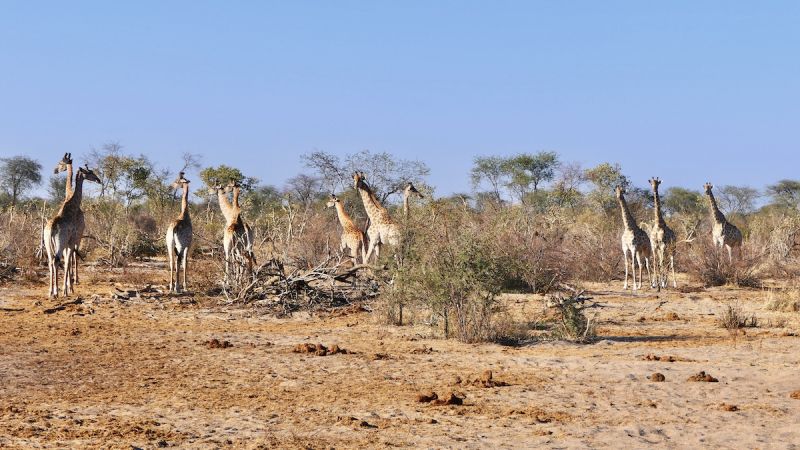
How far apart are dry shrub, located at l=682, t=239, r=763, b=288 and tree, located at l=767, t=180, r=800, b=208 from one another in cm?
2781

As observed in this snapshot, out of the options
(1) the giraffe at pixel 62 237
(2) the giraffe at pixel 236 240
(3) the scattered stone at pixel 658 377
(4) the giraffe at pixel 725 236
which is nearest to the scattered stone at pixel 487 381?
(3) the scattered stone at pixel 658 377

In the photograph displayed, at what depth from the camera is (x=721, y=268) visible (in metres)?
18.8

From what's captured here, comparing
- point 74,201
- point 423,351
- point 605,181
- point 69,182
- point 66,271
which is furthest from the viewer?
point 605,181

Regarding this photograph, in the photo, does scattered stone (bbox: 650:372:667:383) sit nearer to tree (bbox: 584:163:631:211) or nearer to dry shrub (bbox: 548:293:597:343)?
dry shrub (bbox: 548:293:597:343)

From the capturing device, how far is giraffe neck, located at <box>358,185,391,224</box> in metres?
15.8

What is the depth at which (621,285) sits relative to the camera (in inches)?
760

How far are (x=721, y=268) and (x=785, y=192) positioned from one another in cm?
3103

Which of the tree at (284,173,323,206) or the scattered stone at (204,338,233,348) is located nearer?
the scattered stone at (204,338,233,348)

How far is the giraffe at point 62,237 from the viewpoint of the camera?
15.0 metres

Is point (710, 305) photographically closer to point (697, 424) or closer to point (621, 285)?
point (621, 285)

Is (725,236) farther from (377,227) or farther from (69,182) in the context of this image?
(69,182)

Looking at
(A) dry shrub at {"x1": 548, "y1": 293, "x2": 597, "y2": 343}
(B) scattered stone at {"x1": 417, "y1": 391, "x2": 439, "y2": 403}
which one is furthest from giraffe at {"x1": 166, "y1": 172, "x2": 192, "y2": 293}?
(B) scattered stone at {"x1": 417, "y1": 391, "x2": 439, "y2": 403}

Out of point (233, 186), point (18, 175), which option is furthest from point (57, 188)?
point (233, 186)

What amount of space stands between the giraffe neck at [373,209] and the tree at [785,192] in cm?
3420
